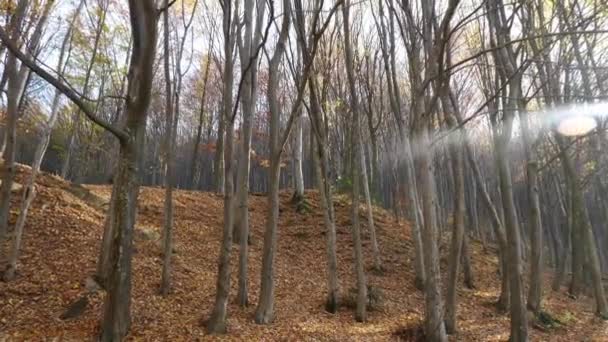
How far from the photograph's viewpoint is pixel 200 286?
6551 millimetres

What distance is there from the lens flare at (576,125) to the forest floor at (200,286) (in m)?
4.06

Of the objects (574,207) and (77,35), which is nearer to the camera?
(77,35)

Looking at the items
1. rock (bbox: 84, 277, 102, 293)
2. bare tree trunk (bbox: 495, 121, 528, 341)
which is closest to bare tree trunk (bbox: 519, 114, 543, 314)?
bare tree trunk (bbox: 495, 121, 528, 341)

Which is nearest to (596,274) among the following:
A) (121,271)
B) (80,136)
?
(121,271)

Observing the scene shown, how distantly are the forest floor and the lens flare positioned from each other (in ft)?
13.3

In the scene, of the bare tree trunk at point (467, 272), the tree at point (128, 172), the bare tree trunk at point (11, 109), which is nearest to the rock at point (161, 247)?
the bare tree trunk at point (11, 109)

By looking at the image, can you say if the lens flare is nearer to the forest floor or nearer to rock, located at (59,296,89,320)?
the forest floor

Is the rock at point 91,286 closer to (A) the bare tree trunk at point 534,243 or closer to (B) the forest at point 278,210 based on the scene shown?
(B) the forest at point 278,210

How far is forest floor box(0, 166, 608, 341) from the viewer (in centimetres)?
486

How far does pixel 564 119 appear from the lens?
8477 mm

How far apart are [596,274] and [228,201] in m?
8.14

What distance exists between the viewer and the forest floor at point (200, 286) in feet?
15.9

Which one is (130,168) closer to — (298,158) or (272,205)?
(272,205)

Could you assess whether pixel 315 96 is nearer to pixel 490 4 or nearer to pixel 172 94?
pixel 172 94
